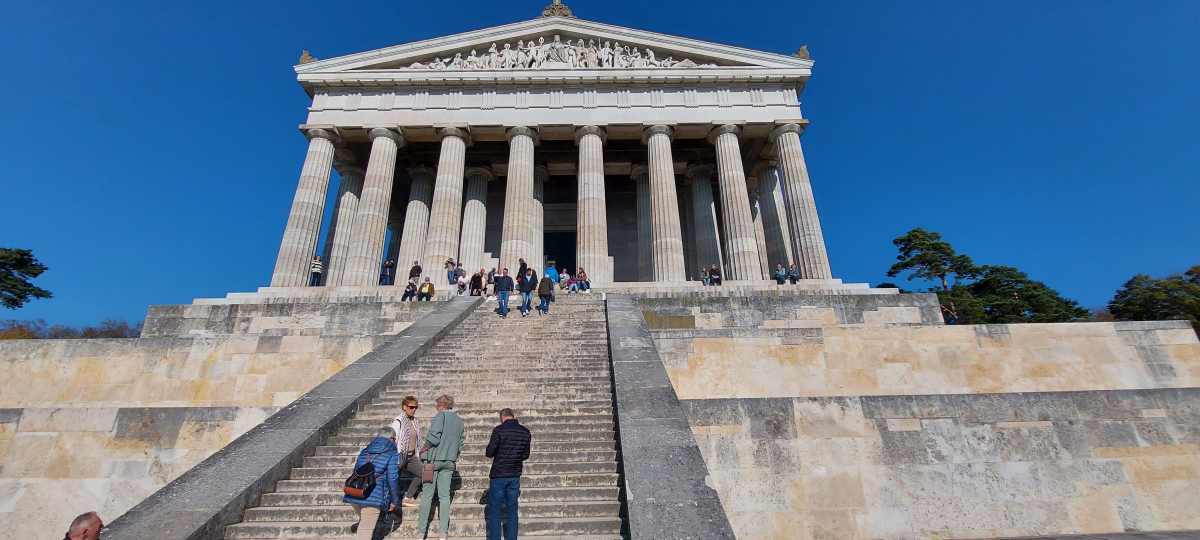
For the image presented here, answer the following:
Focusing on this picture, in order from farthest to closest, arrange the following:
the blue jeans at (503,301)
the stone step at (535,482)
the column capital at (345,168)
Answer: the column capital at (345,168), the blue jeans at (503,301), the stone step at (535,482)

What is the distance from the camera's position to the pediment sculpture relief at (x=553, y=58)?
25.5 meters

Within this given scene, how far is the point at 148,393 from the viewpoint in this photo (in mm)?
11695

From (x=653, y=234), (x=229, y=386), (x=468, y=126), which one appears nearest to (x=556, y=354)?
(x=229, y=386)

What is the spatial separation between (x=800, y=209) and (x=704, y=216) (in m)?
5.46

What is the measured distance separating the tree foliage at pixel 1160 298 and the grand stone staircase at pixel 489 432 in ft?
145

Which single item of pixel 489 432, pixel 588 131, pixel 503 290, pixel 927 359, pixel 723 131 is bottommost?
pixel 489 432

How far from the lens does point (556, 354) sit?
10695 mm

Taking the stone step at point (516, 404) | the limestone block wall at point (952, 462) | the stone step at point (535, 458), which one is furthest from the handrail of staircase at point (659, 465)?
the limestone block wall at point (952, 462)

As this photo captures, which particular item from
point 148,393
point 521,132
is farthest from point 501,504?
point 521,132

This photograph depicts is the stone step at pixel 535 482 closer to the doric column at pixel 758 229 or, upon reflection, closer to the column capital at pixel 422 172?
the doric column at pixel 758 229

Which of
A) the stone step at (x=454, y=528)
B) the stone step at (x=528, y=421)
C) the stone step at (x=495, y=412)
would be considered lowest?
the stone step at (x=454, y=528)

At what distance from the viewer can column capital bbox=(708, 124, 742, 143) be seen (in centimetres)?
2466

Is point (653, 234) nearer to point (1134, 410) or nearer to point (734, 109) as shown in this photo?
point (734, 109)

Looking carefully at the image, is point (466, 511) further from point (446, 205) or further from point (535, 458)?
point (446, 205)
